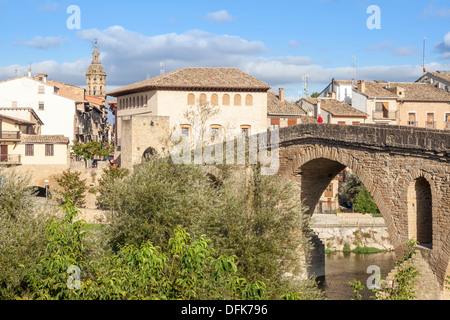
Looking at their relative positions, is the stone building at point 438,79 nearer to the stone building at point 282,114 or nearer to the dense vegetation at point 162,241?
the stone building at point 282,114

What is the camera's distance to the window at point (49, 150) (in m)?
48.6

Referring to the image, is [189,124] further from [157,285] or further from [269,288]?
[157,285]

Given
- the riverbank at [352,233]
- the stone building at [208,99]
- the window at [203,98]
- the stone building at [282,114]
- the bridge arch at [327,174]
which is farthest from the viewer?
the stone building at [282,114]

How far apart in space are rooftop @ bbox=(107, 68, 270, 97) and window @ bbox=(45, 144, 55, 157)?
7443 millimetres

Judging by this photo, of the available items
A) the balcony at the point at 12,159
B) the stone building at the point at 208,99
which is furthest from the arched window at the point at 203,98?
the balcony at the point at 12,159

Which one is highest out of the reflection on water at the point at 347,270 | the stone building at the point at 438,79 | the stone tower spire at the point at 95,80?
the stone tower spire at the point at 95,80

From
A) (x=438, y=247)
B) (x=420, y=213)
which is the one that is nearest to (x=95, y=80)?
(x=420, y=213)

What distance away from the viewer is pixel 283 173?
25.5m

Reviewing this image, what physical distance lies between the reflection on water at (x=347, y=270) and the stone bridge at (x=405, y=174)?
27.1 ft

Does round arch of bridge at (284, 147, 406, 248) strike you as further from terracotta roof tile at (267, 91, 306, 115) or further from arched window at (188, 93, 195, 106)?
terracotta roof tile at (267, 91, 306, 115)

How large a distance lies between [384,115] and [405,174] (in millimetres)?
40379

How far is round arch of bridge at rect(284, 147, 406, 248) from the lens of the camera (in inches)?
758

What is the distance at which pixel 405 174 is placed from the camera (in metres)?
18.5

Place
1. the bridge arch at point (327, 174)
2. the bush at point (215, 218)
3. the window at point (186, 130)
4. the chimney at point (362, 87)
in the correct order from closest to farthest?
the bush at point (215, 218)
the bridge arch at point (327, 174)
the window at point (186, 130)
the chimney at point (362, 87)
